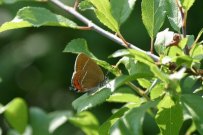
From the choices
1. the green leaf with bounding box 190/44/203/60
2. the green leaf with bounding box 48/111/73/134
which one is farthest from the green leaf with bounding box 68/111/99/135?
the green leaf with bounding box 190/44/203/60

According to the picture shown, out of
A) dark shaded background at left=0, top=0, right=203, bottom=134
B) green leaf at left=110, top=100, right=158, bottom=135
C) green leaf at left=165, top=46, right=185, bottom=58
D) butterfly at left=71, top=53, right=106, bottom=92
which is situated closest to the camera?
green leaf at left=110, top=100, right=158, bottom=135

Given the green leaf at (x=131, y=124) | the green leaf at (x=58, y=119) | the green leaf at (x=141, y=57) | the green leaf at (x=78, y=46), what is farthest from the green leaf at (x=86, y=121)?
the green leaf at (x=78, y=46)

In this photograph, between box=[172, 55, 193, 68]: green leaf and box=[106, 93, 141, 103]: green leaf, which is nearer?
box=[172, 55, 193, 68]: green leaf

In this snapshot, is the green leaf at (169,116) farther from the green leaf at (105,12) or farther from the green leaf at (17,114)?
the green leaf at (17,114)

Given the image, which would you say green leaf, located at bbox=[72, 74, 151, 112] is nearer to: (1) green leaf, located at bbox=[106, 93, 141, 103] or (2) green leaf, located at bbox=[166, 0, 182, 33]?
(1) green leaf, located at bbox=[106, 93, 141, 103]

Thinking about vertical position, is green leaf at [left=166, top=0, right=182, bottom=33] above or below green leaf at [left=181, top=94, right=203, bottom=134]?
above

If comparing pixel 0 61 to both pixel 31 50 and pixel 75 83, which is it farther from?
pixel 75 83

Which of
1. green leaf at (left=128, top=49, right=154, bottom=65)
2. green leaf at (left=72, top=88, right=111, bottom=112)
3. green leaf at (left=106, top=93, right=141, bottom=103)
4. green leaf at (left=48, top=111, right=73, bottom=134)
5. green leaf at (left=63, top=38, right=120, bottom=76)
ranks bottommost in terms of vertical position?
green leaf at (left=106, top=93, right=141, bottom=103)
